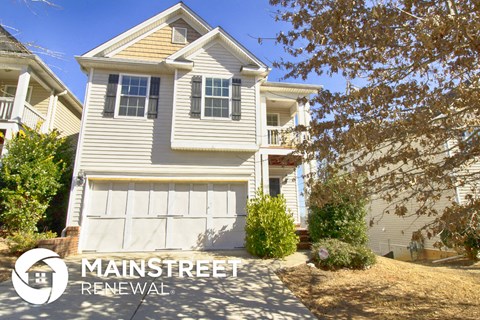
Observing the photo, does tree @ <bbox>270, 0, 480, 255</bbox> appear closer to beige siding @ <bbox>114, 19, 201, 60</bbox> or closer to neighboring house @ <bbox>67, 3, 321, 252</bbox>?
neighboring house @ <bbox>67, 3, 321, 252</bbox>

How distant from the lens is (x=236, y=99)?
1034cm

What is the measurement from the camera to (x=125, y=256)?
26.4ft

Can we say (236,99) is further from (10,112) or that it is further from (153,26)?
(10,112)

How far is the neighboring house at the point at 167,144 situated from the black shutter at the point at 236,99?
A: 0.04 metres

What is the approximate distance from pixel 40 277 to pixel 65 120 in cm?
1087

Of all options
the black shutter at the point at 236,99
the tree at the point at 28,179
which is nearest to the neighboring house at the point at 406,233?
the black shutter at the point at 236,99

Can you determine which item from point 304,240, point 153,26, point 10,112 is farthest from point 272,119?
point 10,112

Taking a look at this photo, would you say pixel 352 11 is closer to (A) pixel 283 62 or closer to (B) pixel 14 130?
(A) pixel 283 62

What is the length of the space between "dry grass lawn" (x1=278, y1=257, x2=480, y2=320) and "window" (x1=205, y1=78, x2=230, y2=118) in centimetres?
595

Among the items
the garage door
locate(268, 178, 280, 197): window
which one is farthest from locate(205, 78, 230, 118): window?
locate(268, 178, 280, 197): window

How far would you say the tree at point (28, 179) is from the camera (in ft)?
27.0

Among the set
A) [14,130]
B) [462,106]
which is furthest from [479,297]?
[14,130]

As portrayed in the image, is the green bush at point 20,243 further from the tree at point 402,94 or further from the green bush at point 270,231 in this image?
the tree at point 402,94

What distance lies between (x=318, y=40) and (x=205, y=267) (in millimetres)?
5551
